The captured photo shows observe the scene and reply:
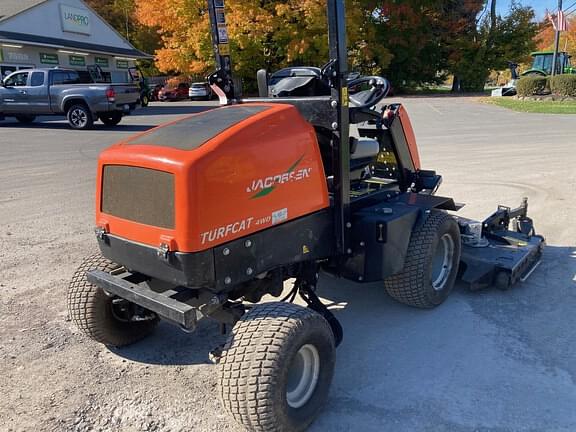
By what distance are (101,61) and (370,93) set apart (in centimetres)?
3440

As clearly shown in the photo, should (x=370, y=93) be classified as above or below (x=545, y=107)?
above

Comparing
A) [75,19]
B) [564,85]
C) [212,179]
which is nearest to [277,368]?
[212,179]

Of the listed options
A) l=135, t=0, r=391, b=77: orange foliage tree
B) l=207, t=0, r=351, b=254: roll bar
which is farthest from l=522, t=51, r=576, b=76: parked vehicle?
l=207, t=0, r=351, b=254: roll bar

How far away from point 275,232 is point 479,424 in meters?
1.44

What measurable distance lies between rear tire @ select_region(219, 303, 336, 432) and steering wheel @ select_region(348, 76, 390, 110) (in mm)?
1564

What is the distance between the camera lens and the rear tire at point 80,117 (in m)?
15.6

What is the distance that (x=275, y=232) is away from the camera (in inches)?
110

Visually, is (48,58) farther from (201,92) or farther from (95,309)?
(95,309)

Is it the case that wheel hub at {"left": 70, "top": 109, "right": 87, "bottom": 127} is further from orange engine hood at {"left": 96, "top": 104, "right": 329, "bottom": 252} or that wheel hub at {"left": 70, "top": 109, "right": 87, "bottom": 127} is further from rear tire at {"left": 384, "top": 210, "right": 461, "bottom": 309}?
rear tire at {"left": 384, "top": 210, "right": 461, "bottom": 309}

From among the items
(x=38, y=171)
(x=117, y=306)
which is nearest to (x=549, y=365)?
(x=117, y=306)

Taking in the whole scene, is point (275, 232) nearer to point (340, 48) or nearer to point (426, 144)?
point (340, 48)

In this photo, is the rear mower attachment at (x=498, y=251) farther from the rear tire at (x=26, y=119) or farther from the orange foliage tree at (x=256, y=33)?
the orange foliage tree at (x=256, y=33)

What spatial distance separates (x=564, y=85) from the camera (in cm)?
2350

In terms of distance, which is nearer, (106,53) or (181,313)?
(181,313)
